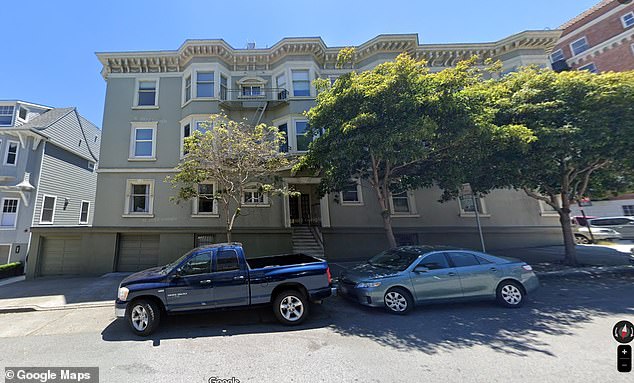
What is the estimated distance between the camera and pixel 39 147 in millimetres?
16984

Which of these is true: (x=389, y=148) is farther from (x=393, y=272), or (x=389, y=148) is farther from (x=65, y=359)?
(x=65, y=359)

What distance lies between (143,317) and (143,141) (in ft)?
41.2

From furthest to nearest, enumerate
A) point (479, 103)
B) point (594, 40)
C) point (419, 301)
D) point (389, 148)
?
point (594, 40)
point (479, 103)
point (389, 148)
point (419, 301)

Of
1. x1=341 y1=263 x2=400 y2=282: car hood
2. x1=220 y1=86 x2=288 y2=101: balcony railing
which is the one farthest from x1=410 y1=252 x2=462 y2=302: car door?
x1=220 y1=86 x2=288 y2=101: balcony railing

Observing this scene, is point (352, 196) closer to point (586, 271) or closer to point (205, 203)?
point (205, 203)

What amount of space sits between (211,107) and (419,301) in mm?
14265

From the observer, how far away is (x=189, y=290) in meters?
5.64

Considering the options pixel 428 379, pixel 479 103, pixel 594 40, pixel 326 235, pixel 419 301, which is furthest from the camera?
pixel 594 40

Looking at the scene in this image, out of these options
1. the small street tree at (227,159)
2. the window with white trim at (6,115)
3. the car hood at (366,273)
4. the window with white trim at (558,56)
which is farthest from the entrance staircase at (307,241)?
the window with white trim at (558,56)

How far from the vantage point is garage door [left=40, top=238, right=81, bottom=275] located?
12688 millimetres

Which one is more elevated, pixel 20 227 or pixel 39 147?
pixel 39 147

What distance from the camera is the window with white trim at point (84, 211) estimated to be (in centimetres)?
1985

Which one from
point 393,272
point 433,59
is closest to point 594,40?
point 433,59

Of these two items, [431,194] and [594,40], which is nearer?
[431,194]
